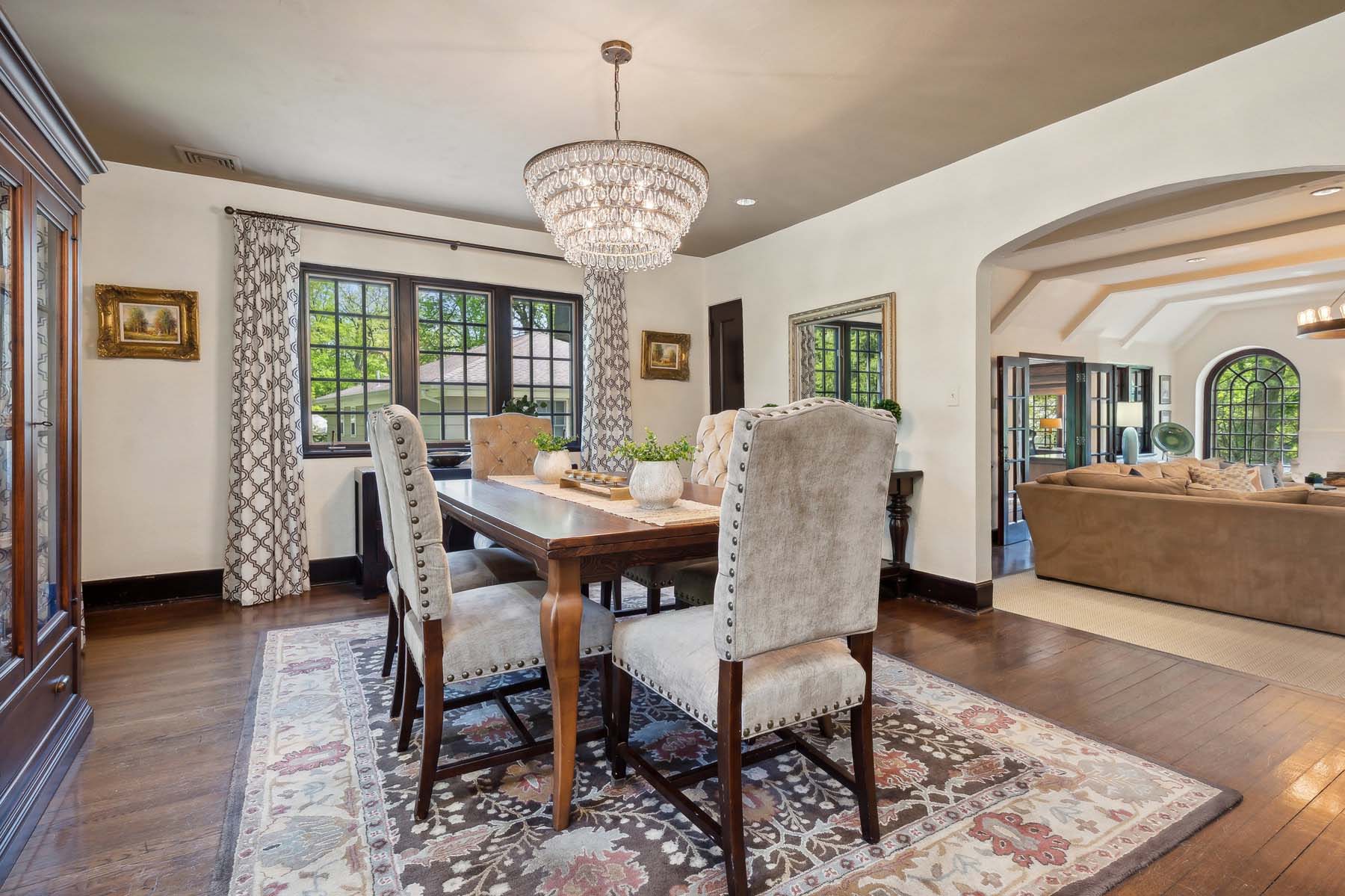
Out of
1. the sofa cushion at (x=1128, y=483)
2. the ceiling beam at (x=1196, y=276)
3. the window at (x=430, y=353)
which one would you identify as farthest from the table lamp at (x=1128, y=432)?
the window at (x=430, y=353)

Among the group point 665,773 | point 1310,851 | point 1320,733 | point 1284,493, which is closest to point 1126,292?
point 1284,493

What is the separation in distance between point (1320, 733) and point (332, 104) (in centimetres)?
470

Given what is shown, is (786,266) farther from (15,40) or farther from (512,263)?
(15,40)

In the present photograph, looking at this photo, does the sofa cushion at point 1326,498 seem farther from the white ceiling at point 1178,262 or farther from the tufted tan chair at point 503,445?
the tufted tan chair at point 503,445

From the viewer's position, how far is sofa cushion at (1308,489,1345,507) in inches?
134

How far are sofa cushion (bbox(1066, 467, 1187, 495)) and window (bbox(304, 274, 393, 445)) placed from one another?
4.83m

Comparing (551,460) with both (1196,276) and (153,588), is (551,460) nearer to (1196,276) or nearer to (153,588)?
(153,588)

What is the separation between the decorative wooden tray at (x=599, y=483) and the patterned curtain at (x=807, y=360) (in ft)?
7.57

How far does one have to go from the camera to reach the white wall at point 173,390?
12.5 feet

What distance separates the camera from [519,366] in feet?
17.1

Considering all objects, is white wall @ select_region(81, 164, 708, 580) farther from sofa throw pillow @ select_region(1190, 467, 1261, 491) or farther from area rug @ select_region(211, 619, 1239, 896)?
sofa throw pillow @ select_region(1190, 467, 1261, 491)

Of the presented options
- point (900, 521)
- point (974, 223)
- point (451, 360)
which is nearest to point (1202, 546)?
point (900, 521)

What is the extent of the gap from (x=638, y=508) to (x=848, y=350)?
2.82 meters

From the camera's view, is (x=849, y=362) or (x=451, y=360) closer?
(x=849, y=362)
